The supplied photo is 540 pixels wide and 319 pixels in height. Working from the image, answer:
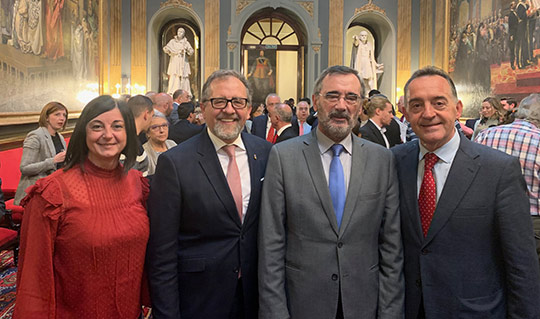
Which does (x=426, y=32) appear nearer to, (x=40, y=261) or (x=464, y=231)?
(x=464, y=231)

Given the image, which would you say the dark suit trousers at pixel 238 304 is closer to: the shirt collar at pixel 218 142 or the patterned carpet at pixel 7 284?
the shirt collar at pixel 218 142

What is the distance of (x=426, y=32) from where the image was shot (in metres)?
14.0

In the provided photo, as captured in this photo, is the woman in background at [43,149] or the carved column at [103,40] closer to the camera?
the woman in background at [43,149]

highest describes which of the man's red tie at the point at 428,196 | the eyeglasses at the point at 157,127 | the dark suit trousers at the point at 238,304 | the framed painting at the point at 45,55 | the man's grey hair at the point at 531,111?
the framed painting at the point at 45,55

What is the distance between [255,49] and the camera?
15336 millimetres

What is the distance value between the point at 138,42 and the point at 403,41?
8784 mm

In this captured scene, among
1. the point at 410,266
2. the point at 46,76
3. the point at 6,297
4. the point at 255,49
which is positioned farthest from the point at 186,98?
the point at 255,49

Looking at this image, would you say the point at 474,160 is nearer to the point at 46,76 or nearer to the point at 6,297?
the point at 6,297

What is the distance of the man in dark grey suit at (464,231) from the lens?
189cm

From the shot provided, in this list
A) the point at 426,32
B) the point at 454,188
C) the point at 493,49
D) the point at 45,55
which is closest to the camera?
the point at 454,188

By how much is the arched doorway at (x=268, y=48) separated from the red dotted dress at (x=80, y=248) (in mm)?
13053

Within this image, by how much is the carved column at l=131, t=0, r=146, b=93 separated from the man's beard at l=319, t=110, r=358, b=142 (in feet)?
41.7

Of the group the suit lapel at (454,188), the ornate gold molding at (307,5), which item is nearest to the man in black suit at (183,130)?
the suit lapel at (454,188)

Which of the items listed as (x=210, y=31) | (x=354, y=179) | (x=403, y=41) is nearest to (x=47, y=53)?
(x=210, y=31)
